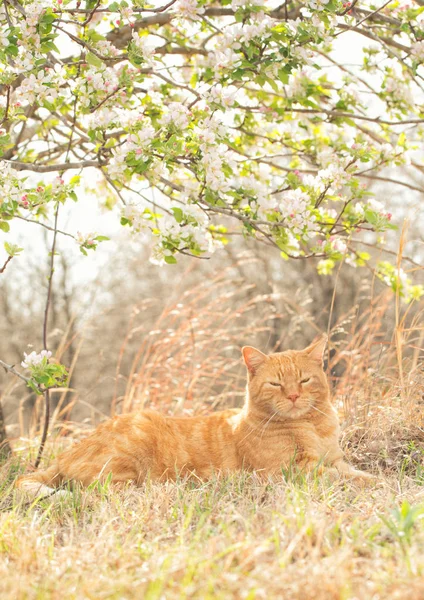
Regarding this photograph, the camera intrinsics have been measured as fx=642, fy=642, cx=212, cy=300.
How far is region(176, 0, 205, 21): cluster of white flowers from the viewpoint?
116 inches

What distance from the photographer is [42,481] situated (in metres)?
3.05

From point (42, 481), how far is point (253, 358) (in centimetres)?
119

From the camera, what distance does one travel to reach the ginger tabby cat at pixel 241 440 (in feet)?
9.98

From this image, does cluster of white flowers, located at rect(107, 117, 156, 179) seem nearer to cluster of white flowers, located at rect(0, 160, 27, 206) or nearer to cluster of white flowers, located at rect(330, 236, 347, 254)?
cluster of white flowers, located at rect(0, 160, 27, 206)

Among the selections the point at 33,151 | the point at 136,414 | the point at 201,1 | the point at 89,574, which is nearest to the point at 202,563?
the point at 89,574

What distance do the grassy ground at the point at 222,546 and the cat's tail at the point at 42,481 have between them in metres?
0.27

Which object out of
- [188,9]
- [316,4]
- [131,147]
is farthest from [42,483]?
[316,4]

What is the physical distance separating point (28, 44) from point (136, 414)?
1847 mm

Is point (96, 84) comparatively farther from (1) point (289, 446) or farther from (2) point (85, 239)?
(1) point (289, 446)

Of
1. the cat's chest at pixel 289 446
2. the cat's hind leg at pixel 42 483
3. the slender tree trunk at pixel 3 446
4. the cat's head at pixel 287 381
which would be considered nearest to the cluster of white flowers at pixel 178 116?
the cat's head at pixel 287 381

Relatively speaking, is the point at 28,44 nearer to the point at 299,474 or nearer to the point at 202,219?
the point at 202,219

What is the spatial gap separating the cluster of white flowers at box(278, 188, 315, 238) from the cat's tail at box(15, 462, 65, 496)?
163 centimetres

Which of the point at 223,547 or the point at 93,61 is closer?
the point at 223,547

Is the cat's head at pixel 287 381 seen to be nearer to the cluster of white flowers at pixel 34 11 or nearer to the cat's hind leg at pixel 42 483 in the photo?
the cat's hind leg at pixel 42 483
